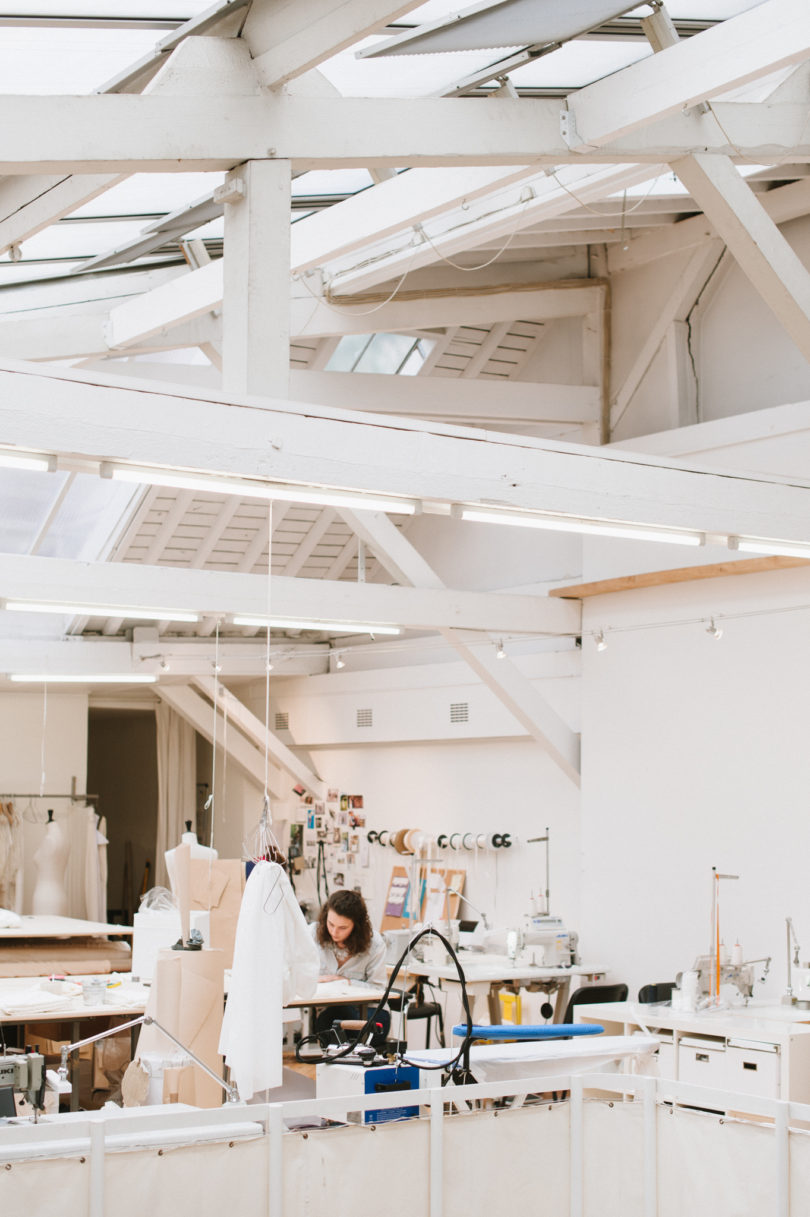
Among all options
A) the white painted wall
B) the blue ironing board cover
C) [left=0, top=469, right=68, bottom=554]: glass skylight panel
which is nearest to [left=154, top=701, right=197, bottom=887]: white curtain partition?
[left=0, top=469, right=68, bottom=554]: glass skylight panel

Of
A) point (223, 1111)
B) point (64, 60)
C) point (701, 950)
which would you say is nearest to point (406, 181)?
point (64, 60)

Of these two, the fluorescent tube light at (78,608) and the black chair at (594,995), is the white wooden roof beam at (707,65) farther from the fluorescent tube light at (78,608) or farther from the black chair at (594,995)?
the black chair at (594,995)

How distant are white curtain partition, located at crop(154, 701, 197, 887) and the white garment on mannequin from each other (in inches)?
76.4

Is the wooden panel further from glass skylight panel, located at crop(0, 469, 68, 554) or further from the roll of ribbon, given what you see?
glass skylight panel, located at crop(0, 469, 68, 554)

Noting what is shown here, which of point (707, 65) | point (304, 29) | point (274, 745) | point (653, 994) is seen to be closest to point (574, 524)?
point (707, 65)

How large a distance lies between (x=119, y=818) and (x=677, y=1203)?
13179 millimetres

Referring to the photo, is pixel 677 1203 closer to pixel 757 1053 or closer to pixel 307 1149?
pixel 307 1149

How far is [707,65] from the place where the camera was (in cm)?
392

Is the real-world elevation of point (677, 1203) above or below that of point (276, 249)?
below

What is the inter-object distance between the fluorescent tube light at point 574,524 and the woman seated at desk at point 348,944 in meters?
4.03

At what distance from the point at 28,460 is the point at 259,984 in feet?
9.46

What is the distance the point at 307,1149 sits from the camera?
4.10 metres

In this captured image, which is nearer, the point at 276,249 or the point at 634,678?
the point at 276,249

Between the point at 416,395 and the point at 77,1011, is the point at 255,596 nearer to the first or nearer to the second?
the point at 416,395
